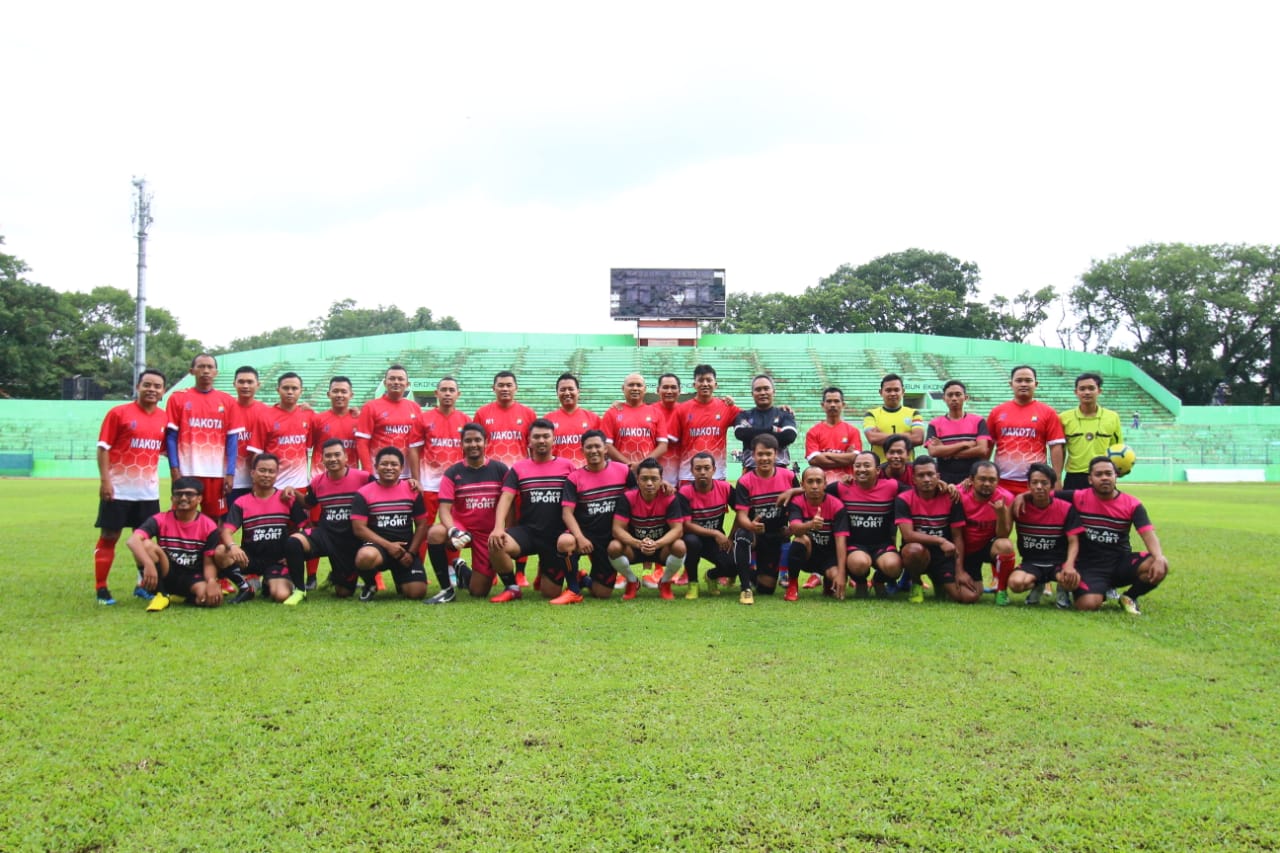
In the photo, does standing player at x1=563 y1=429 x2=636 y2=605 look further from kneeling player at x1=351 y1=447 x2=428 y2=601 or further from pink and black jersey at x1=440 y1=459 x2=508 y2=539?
kneeling player at x1=351 y1=447 x2=428 y2=601

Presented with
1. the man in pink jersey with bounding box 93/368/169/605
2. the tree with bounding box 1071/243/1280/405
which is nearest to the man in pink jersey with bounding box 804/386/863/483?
the man in pink jersey with bounding box 93/368/169/605

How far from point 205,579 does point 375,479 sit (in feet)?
4.58

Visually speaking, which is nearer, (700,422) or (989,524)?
(989,524)

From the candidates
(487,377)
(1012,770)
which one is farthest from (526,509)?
(487,377)

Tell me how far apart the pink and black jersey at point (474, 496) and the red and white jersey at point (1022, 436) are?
4261 millimetres

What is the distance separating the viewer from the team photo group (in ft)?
19.6

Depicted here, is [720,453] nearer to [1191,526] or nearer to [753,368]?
[1191,526]

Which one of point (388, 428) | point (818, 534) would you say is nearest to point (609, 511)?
point (818, 534)

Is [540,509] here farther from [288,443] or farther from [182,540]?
[182,540]

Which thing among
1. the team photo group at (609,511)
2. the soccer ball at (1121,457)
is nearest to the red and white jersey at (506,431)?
the team photo group at (609,511)

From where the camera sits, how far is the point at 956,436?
6.95m

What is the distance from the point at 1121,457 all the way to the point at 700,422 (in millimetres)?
3423

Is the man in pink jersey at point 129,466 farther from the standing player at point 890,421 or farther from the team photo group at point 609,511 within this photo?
the standing player at point 890,421

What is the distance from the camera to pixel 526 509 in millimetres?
6508
